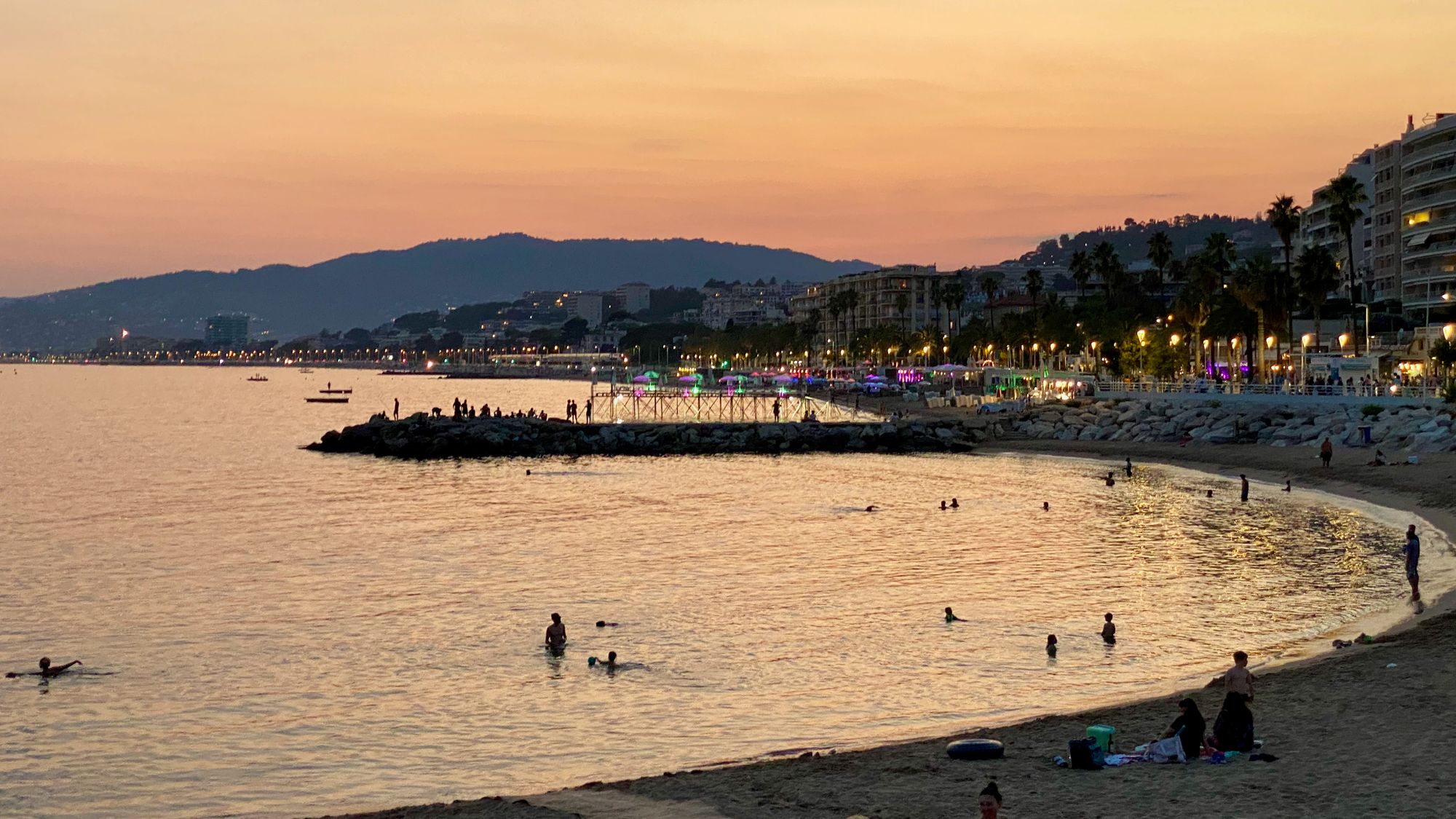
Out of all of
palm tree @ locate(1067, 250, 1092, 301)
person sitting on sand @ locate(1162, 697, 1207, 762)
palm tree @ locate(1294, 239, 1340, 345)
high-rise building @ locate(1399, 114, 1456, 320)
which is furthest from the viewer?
palm tree @ locate(1067, 250, 1092, 301)

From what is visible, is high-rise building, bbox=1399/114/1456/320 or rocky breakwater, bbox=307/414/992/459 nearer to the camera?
rocky breakwater, bbox=307/414/992/459

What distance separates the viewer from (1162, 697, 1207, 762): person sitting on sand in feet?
49.8

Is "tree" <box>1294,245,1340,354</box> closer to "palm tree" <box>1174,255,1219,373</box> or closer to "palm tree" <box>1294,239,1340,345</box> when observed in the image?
"palm tree" <box>1294,239,1340,345</box>

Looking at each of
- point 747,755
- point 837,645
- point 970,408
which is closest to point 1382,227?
point 970,408

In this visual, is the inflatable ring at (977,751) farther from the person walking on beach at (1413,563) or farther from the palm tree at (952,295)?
the palm tree at (952,295)

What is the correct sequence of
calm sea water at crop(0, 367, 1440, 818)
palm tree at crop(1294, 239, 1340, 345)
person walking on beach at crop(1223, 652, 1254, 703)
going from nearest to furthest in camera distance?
person walking on beach at crop(1223, 652, 1254, 703) → calm sea water at crop(0, 367, 1440, 818) → palm tree at crop(1294, 239, 1340, 345)

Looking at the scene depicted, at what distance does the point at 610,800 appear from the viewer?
1477 centimetres

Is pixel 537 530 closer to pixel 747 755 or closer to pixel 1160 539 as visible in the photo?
pixel 1160 539

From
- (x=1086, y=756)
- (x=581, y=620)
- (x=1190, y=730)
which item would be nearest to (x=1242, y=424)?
(x=581, y=620)

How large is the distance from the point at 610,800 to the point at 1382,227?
386 feet

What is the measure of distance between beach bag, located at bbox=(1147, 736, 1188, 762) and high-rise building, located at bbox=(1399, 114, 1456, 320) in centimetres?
8650

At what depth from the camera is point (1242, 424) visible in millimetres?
68188

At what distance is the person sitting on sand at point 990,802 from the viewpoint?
39.8 ft

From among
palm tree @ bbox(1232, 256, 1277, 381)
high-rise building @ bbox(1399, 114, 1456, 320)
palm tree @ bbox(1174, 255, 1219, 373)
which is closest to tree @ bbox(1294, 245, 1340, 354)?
palm tree @ bbox(1232, 256, 1277, 381)
